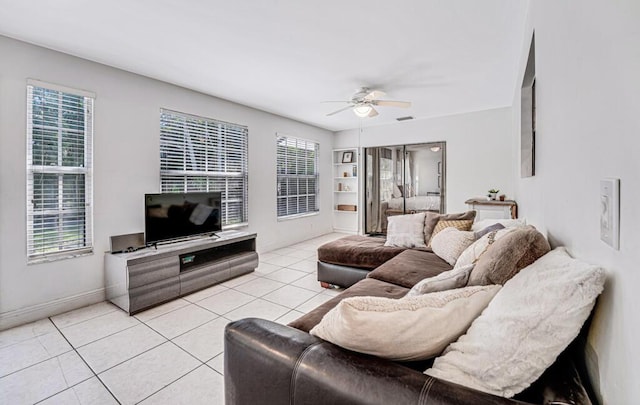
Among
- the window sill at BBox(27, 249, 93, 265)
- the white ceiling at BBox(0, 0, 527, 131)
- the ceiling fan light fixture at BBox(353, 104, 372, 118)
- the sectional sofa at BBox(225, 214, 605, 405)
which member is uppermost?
the white ceiling at BBox(0, 0, 527, 131)

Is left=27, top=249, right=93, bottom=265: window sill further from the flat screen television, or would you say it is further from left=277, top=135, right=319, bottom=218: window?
left=277, top=135, right=319, bottom=218: window

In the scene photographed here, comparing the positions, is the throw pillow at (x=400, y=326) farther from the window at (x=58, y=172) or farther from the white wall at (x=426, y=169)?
the white wall at (x=426, y=169)

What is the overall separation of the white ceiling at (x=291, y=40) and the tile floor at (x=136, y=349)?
2574mm

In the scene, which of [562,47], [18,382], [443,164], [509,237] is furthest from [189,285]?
[443,164]

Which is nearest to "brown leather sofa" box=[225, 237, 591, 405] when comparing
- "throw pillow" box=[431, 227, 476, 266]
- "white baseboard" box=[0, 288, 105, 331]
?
"throw pillow" box=[431, 227, 476, 266]

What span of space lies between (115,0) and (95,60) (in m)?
1.25

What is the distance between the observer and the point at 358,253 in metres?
3.13

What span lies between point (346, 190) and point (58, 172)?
205 inches

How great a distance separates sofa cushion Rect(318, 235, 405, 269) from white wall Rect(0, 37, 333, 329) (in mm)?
2267

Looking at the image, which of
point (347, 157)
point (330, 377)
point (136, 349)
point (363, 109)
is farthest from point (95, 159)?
point (347, 157)

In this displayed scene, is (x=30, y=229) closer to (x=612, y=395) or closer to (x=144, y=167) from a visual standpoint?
(x=144, y=167)

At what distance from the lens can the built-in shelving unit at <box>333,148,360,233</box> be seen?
6.70 meters

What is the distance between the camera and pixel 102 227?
119 inches

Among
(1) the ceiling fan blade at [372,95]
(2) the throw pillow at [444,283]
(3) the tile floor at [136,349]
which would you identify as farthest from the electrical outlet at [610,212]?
(1) the ceiling fan blade at [372,95]
